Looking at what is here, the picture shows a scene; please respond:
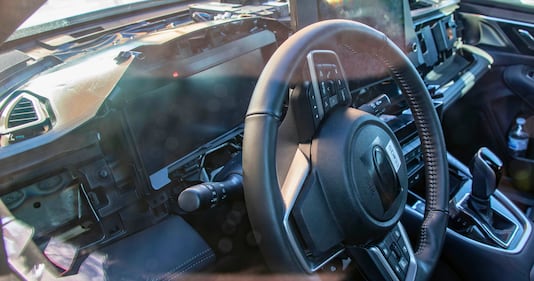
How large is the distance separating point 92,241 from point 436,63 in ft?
7.33

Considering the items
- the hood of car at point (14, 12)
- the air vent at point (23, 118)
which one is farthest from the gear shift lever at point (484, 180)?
the hood of car at point (14, 12)

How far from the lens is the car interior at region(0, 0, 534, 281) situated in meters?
0.89

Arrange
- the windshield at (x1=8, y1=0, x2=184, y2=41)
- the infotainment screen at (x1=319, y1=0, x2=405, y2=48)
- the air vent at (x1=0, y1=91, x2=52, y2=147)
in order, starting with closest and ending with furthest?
the air vent at (x1=0, y1=91, x2=52, y2=147) → the windshield at (x1=8, y1=0, x2=184, y2=41) → the infotainment screen at (x1=319, y1=0, x2=405, y2=48)

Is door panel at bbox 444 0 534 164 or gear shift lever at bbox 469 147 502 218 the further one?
door panel at bbox 444 0 534 164

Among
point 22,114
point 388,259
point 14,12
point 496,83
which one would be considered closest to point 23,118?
point 22,114

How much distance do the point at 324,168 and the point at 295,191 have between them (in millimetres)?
93

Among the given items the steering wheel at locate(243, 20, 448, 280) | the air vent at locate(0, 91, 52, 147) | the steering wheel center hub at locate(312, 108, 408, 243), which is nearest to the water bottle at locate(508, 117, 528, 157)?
the steering wheel at locate(243, 20, 448, 280)

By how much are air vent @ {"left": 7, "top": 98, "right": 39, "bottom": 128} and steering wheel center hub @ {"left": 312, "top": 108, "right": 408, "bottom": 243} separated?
2.29ft

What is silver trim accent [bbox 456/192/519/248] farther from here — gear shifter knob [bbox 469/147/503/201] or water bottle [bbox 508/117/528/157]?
water bottle [bbox 508/117/528/157]

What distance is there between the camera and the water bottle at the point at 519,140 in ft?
9.33

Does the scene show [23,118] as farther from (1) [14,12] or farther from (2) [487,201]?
(2) [487,201]

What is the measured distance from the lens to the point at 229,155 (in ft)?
4.95

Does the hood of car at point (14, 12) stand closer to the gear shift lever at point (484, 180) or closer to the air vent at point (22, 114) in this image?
the air vent at point (22, 114)

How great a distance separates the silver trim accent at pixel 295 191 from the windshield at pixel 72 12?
1.07 meters
